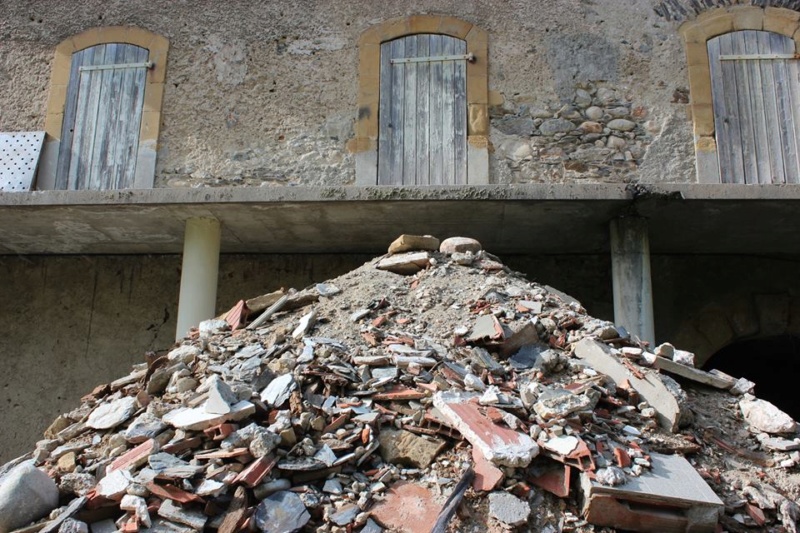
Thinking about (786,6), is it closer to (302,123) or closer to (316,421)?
→ (302,123)

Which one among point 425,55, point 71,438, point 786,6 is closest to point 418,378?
point 71,438

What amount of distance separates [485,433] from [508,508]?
0.41 m

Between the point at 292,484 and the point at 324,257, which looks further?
the point at 324,257

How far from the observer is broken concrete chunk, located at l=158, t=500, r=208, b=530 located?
10.3 ft

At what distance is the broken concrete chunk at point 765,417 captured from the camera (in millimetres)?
4176

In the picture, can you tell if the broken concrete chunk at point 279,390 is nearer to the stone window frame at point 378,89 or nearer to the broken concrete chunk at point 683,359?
the broken concrete chunk at point 683,359

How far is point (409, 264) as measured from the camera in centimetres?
572

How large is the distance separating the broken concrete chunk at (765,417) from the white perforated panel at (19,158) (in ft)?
25.1

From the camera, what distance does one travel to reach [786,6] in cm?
805

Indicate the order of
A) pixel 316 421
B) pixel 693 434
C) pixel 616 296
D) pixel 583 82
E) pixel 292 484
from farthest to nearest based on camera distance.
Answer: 1. pixel 583 82
2. pixel 616 296
3. pixel 693 434
4. pixel 316 421
5. pixel 292 484

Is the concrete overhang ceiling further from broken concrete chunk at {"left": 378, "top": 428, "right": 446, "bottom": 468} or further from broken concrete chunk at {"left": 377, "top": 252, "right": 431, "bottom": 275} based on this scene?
broken concrete chunk at {"left": 378, "top": 428, "right": 446, "bottom": 468}

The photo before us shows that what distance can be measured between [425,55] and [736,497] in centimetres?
606

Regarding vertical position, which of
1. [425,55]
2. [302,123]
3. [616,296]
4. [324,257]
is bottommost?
[616,296]

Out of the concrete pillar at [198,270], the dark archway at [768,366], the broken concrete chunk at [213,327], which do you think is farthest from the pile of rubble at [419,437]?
the dark archway at [768,366]
